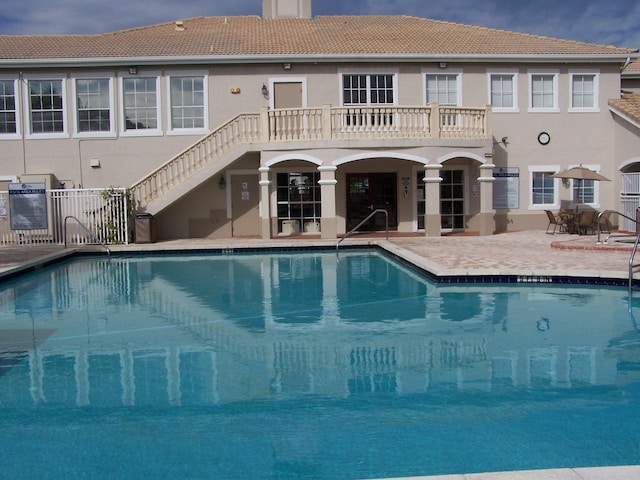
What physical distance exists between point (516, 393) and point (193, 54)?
1849 cm

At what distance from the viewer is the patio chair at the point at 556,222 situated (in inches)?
851

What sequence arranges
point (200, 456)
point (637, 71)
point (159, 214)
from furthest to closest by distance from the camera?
1. point (637, 71)
2. point (159, 214)
3. point (200, 456)

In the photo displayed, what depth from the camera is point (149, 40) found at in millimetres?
23641

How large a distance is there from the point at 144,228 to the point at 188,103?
4.98m

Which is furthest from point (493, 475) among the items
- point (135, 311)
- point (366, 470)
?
point (135, 311)

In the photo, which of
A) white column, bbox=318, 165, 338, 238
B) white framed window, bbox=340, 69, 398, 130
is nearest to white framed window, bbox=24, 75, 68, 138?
white column, bbox=318, 165, 338, 238

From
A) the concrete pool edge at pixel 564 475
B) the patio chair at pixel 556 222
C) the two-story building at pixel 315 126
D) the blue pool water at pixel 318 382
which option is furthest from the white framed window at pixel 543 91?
the concrete pool edge at pixel 564 475

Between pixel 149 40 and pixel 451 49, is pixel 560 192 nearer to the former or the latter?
pixel 451 49

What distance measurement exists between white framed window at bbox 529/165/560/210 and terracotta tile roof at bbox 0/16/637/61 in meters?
4.23

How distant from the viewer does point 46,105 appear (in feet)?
73.6

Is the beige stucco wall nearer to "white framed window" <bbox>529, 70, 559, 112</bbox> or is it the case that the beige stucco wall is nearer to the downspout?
the downspout

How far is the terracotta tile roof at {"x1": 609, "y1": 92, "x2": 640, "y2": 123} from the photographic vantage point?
22094 millimetres

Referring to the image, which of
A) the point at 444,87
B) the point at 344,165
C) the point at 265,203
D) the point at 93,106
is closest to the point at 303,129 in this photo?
the point at 265,203

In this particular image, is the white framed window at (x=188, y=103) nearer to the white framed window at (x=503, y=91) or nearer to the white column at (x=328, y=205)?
the white column at (x=328, y=205)
